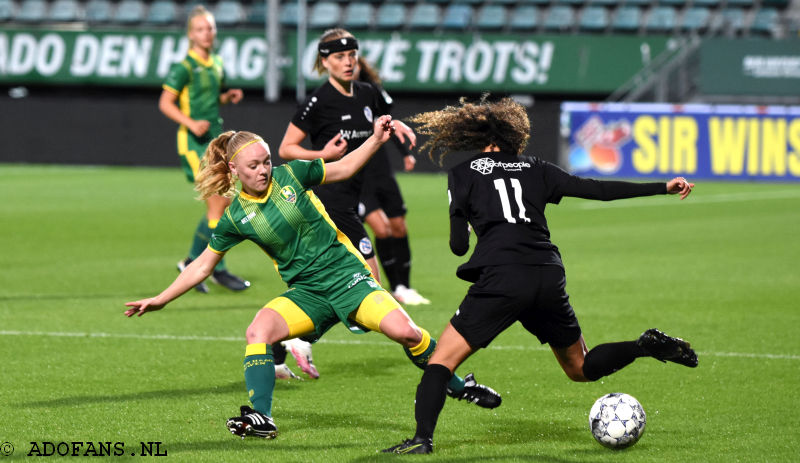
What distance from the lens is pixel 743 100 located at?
26.1 metres

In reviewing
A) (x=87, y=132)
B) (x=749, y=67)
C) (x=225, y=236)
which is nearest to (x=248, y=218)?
(x=225, y=236)

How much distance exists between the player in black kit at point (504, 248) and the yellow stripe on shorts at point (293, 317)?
0.72 metres

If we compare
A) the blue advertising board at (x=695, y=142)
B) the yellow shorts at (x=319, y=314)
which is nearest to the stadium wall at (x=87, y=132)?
the blue advertising board at (x=695, y=142)

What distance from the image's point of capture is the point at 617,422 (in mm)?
5129

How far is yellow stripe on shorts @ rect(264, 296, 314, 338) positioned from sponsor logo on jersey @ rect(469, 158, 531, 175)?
1.06 metres

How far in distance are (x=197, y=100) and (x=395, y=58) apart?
18.2 m

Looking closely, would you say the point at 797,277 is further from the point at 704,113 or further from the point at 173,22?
the point at 173,22

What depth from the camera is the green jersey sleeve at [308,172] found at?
556 centimetres

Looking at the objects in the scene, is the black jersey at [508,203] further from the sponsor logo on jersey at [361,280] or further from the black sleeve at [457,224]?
the sponsor logo on jersey at [361,280]

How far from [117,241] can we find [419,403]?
971cm

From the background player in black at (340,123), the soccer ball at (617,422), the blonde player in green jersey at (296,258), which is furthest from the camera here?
the background player in black at (340,123)

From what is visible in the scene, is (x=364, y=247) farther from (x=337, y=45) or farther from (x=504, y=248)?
(x=504, y=248)

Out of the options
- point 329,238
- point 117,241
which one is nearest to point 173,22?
point 117,241
